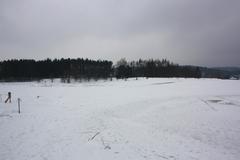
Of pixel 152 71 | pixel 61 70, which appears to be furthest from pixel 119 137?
pixel 152 71

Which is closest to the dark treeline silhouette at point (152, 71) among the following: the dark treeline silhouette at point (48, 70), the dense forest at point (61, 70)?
the dense forest at point (61, 70)

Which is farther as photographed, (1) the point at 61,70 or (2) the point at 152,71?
(2) the point at 152,71

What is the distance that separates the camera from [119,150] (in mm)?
8367

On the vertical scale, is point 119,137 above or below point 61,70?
below

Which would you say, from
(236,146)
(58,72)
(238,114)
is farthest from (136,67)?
(236,146)

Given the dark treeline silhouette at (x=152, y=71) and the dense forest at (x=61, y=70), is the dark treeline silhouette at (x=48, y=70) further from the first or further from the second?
the dark treeline silhouette at (x=152, y=71)

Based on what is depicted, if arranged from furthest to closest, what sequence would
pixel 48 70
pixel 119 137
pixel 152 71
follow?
pixel 152 71 → pixel 48 70 → pixel 119 137

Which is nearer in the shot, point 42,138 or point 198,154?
point 198,154

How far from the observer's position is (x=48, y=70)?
83.5m

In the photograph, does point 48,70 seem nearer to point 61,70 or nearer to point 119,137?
point 61,70

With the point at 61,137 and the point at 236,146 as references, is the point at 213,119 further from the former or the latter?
the point at 61,137

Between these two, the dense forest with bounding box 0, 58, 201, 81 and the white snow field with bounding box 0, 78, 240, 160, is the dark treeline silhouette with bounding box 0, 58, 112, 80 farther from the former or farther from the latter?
the white snow field with bounding box 0, 78, 240, 160

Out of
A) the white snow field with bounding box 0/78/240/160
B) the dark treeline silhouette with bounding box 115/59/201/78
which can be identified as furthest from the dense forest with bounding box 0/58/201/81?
the white snow field with bounding box 0/78/240/160

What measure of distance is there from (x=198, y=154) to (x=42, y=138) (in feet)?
27.2
